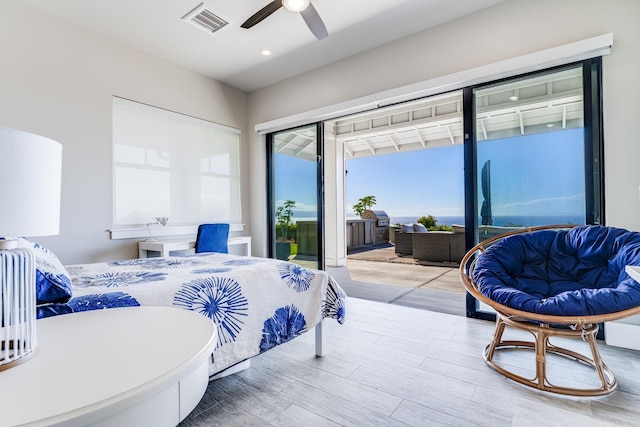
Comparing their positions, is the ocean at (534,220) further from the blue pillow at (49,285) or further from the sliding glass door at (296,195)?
the blue pillow at (49,285)

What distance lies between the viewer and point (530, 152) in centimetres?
270

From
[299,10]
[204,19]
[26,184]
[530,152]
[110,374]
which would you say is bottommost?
[110,374]

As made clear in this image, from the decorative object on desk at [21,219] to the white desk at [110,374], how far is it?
7 centimetres

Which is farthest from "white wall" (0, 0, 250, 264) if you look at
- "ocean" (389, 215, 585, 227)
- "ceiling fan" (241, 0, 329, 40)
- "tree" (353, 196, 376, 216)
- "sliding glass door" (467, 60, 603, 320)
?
"tree" (353, 196, 376, 216)

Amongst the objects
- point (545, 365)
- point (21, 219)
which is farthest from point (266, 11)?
point (545, 365)

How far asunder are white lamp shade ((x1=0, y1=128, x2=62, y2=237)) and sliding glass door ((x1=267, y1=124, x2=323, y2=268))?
11.3 feet

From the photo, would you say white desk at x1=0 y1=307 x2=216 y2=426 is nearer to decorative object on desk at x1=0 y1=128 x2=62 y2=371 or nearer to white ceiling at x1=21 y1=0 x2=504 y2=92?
decorative object on desk at x1=0 y1=128 x2=62 y2=371

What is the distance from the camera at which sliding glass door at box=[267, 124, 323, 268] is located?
4.17 meters

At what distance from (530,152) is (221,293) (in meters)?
2.77

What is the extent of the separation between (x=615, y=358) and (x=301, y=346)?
2.15m

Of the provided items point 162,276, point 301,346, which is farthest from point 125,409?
point 301,346

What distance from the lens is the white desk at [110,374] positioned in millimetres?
540

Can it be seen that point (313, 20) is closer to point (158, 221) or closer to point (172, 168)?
point (172, 168)

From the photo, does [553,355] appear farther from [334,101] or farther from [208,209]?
[208,209]
